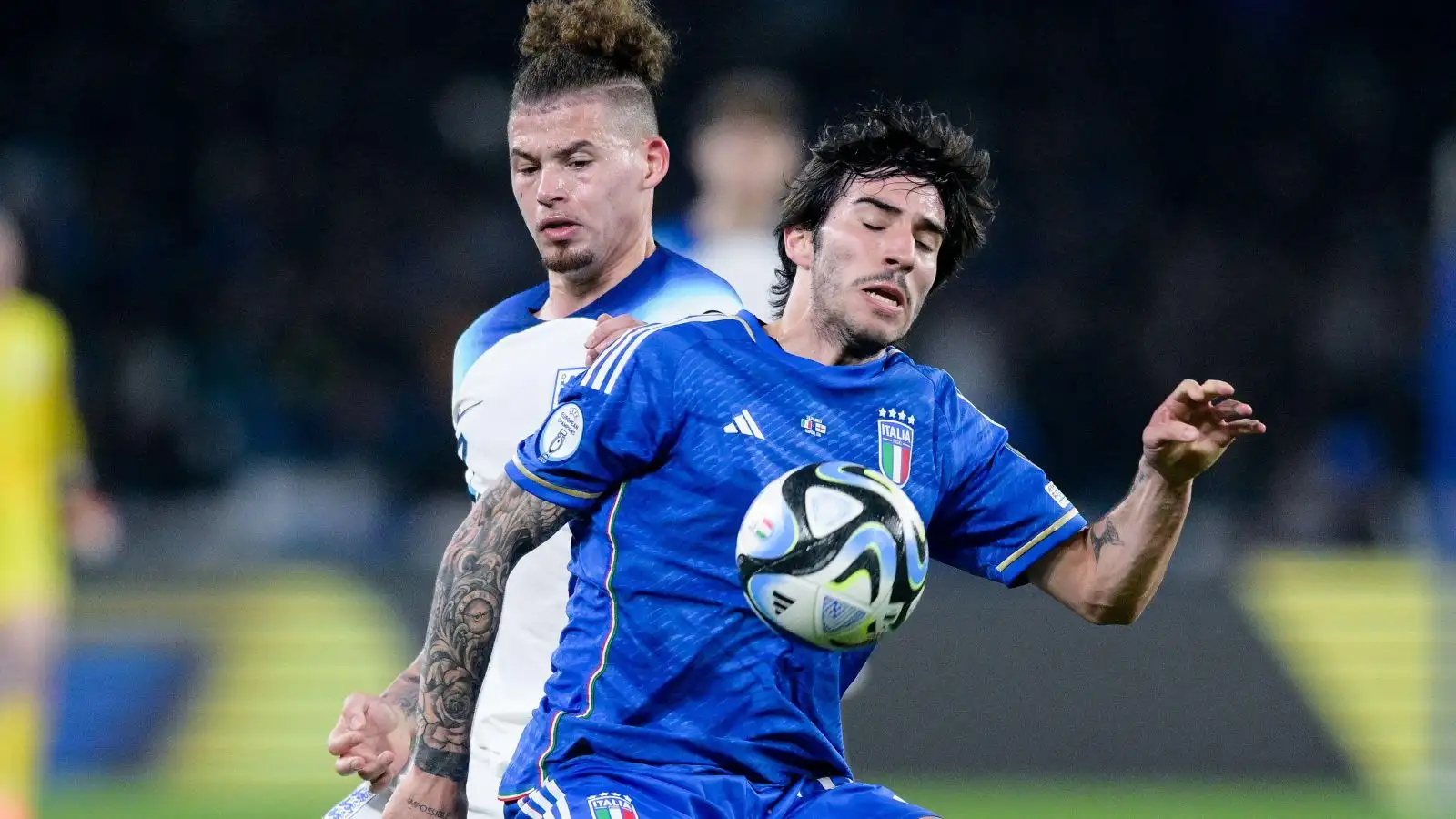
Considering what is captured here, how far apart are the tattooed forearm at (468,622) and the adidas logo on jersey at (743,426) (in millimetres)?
337

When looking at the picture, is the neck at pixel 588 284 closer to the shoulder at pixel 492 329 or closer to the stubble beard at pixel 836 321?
the shoulder at pixel 492 329

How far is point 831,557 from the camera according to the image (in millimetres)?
2986

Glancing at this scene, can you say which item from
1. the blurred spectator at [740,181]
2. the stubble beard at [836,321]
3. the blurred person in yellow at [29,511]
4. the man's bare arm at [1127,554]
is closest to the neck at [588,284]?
the stubble beard at [836,321]

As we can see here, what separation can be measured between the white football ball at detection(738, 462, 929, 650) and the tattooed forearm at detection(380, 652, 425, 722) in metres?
0.93

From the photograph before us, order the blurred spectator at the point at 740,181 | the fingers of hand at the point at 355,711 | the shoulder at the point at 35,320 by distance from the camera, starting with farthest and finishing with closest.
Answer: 1. the shoulder at the point at 35,320
2. the blurred spectator at the point at 740,181
3. the fingers of hand at the point at 355,711

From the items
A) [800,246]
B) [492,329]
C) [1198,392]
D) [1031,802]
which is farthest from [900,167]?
[1031,802]

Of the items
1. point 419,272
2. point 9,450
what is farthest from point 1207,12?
point 9,450

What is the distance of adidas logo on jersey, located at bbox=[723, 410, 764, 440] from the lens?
3256 mm

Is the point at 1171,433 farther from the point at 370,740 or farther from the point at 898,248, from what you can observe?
the point at 370,740

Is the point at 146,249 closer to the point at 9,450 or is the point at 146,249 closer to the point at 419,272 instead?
the point at 419,272

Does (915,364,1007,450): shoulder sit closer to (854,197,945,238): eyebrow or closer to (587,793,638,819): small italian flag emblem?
(854,197,945,238): eyebrow

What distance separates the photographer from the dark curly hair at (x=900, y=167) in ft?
11.6

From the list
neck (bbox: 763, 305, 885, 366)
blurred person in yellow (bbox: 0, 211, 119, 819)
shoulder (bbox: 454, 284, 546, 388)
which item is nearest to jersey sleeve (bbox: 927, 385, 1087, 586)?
neck (bbox: 763, 305, 885, 366)

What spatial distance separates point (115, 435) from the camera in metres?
12.2
